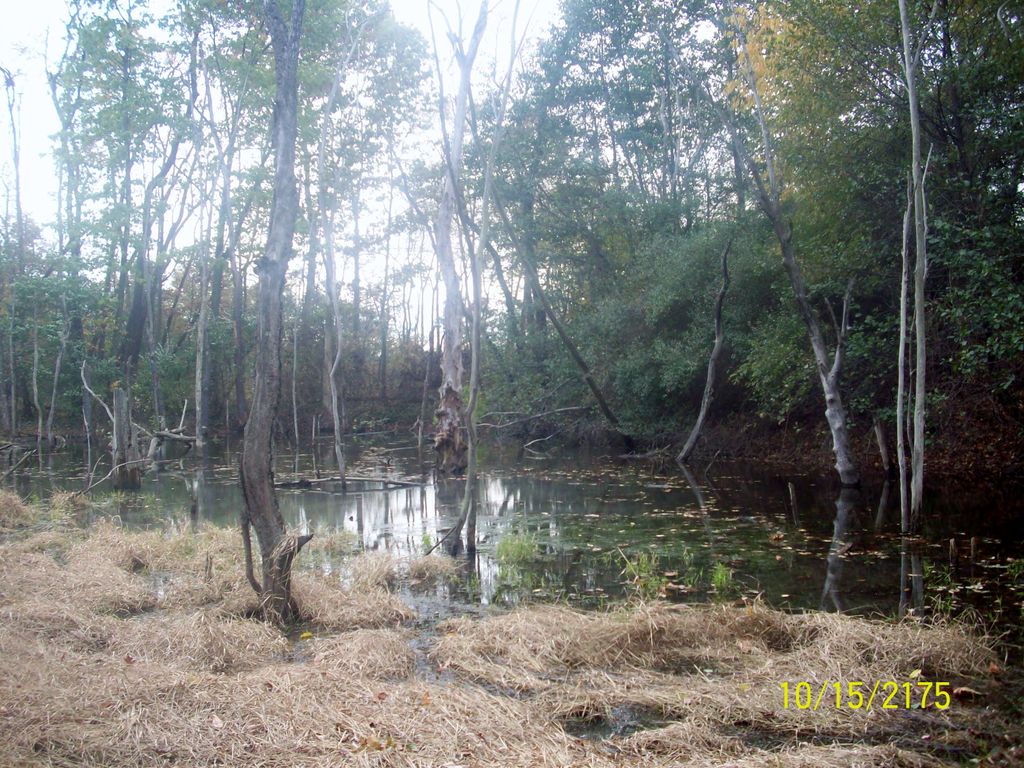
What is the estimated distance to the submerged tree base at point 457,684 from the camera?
3842 mm

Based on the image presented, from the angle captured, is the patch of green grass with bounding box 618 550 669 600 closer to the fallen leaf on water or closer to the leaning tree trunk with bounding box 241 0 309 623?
the fallen leaf on water

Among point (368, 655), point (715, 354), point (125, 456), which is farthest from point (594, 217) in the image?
point (368, 655)

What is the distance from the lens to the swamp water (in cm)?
744

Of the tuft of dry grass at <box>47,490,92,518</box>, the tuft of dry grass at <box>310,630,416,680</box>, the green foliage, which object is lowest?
the tuft of dry grass at <box>310,630,416,680</box>

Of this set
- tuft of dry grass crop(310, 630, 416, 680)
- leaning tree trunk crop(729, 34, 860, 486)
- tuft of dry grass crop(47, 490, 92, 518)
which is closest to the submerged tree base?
tuft of dry grass crop(310, 630, 416, 680)

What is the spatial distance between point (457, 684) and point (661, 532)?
20.9ft

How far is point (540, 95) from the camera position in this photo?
27109 millimetres

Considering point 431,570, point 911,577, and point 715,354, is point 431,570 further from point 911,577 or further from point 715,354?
point 715,354

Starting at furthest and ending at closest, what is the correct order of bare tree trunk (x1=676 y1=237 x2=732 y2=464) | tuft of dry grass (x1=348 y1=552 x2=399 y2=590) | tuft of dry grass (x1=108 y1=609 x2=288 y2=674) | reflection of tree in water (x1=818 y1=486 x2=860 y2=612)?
bare tree trunk (x1=676 y1=237 x2=732 y2=464)
tuft of dry grass (x1=348 y1=552 x2=399 y2=590)
reflection of tree in water (x1=818 y1=486 x2=860 y2=612)
tuft of dry grass (x1=108 y1=609 x2=288 y2=674)

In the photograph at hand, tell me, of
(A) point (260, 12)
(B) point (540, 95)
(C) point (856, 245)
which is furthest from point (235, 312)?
(C) point (856, 245)

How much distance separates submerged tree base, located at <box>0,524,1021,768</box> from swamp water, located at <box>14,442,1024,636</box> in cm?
129

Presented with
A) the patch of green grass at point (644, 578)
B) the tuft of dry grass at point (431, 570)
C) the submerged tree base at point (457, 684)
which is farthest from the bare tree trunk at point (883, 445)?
the submerged tree base at point (457, 684)

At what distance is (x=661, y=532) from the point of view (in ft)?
35.4

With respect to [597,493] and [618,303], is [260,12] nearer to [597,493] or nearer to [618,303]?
[618,303]
